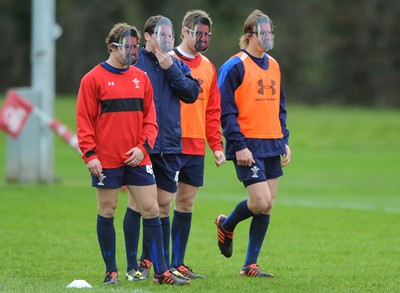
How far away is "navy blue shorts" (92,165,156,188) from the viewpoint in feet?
25.7

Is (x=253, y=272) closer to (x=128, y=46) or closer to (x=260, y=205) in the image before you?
(x=260, y=205)

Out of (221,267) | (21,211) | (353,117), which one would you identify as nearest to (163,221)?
(221,267)

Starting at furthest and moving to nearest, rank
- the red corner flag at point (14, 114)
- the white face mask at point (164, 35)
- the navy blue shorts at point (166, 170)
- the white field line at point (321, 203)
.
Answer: the red corner flag at point (14, 114)
the white field line at point (321, 203)
the navy blue shorts at point (166, 170)
the white face mask at point (164, 35)

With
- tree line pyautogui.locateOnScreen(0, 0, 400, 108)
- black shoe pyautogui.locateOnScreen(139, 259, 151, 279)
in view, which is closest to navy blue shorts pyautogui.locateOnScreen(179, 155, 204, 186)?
black shoe pyautogui.locateOnScreen(139, 259, 151, 279)

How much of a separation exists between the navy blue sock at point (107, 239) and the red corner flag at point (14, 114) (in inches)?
422

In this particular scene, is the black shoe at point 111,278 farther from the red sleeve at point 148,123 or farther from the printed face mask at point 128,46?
the printed face mask at point 128,46

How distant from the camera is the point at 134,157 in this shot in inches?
307

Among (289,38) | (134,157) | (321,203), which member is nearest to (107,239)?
(134,157)

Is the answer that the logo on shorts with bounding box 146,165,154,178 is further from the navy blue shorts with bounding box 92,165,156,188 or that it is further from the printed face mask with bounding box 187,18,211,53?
the printed face mask with bounding box 187,18,211,53

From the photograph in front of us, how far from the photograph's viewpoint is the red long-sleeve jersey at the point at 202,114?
862 centimetres

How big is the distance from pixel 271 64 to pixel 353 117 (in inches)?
1158

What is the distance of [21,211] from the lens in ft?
45.7

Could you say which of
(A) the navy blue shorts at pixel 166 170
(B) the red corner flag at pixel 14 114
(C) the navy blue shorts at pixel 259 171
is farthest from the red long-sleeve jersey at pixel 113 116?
(B) the red corner flag at pixel 14 114

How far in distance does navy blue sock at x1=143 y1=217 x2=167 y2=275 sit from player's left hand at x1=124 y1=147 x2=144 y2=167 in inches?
19.7
